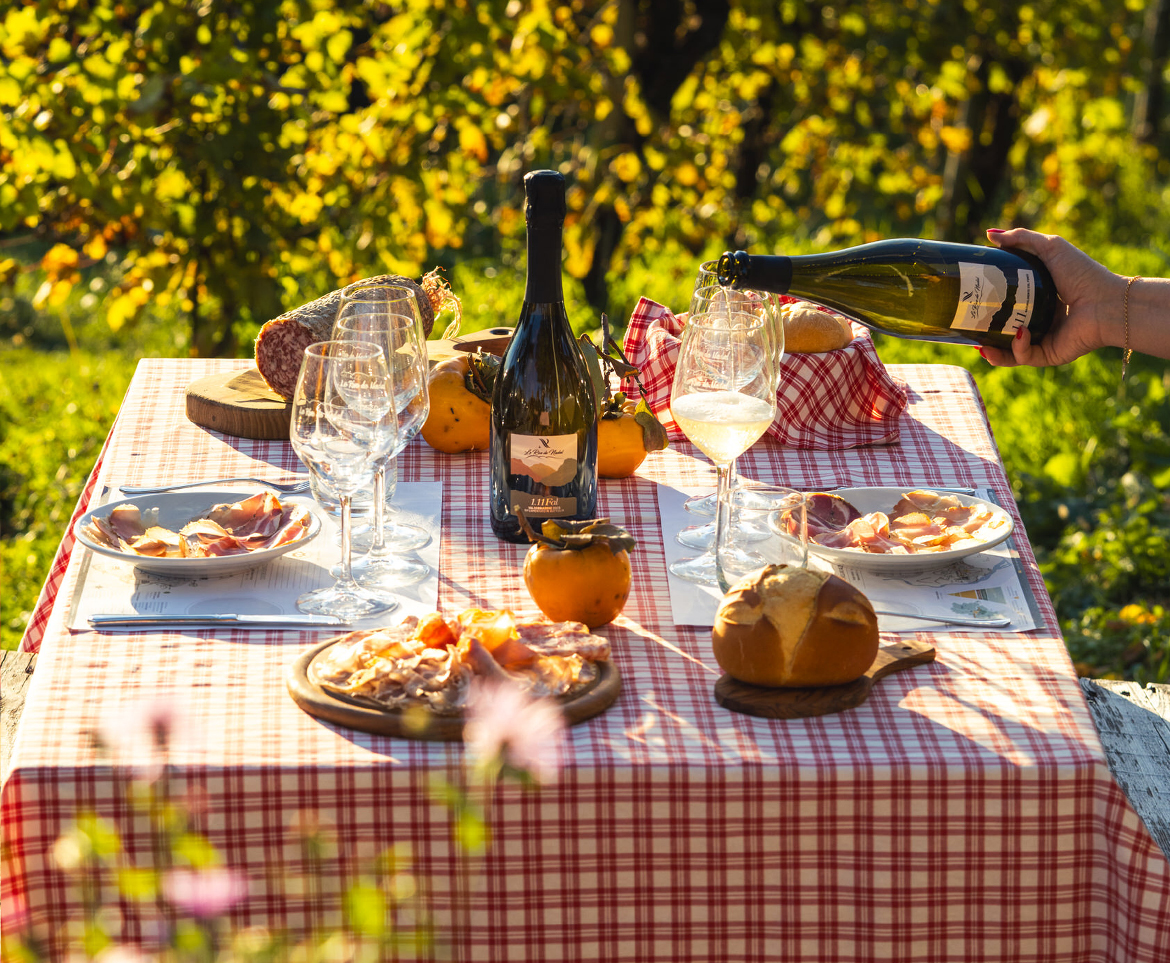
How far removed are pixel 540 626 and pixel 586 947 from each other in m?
0.36

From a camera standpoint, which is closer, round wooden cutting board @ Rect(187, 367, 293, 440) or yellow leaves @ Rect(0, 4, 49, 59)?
round wooden cutting board @ Rect(187, 367, 293, 440)

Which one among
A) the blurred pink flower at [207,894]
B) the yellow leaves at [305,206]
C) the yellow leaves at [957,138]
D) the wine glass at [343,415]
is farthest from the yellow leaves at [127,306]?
the yellow leaves at [957,138]

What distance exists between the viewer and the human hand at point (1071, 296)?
201cm

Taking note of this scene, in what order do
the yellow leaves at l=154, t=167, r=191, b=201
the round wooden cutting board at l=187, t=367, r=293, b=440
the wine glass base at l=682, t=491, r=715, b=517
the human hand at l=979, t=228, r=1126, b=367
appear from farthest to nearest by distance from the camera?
1. the yellow leaves at l=154, t=167, r=191, b=201
2. the round wooden cutting board at l=187, t=367, r=293, b=440
3. the human hand at l=979, t=228, r=1126, b=367
4. the wine glass base at l=682, t=491, r=715, b=517

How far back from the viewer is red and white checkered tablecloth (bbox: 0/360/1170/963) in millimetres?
1178

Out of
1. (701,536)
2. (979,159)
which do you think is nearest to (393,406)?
(701,536)

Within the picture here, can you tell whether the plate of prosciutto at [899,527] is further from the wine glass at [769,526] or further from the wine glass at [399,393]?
the wine glass at [399,393]

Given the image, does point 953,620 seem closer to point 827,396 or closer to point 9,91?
point 827,396

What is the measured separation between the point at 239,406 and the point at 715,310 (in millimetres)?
882

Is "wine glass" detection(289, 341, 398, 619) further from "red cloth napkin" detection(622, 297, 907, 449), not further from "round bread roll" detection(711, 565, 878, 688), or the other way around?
"red cloth napkin" detection(622, 297, 907, 449)

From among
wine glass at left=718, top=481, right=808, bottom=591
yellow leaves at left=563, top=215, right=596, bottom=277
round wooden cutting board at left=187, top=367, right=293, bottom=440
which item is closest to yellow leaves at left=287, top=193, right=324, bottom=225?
yellow leaves at left=563, top=215, right=596, bottom=277

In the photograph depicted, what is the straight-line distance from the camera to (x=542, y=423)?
5.69ft

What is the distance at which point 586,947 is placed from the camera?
1218 mm

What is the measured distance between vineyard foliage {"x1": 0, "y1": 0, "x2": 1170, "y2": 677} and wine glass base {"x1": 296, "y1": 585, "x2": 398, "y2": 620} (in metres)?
2.25
